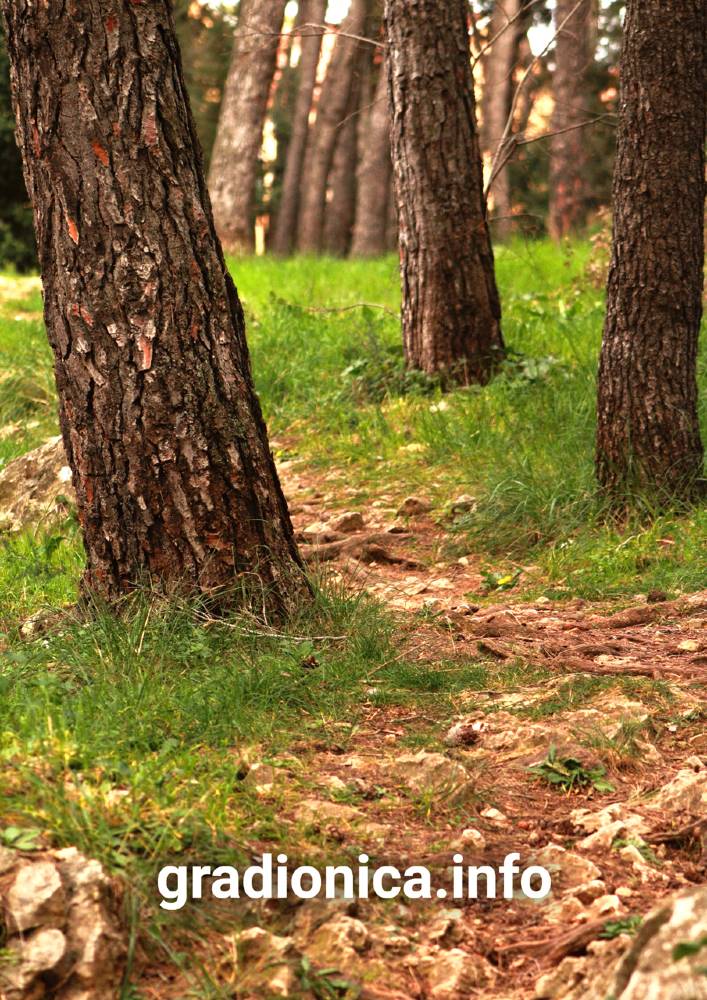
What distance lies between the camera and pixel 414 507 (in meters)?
6.46

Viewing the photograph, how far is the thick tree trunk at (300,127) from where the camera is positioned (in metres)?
20.9

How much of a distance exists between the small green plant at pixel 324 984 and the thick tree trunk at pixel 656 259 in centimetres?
386

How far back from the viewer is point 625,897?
2.82 meters

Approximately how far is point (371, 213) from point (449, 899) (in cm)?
1680

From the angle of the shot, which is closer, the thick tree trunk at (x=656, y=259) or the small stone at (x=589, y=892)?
the small stone at (x=589, y=892)

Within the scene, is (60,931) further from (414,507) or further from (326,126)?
(326,126)

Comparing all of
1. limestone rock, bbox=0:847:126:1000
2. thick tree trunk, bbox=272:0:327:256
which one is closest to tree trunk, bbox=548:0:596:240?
thick tree trunk, bbox=272:0:327:256

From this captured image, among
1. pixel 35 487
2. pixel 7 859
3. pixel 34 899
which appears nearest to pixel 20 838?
pixel 7 859

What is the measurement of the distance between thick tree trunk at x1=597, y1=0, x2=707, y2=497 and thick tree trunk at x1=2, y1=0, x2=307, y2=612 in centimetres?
243

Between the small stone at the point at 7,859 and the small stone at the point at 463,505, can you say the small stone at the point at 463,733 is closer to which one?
the small stone at the point at 7,859

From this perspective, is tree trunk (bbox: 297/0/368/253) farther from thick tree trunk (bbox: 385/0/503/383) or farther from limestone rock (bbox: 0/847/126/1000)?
limestone rock (bbox: 0/847/126/1000)

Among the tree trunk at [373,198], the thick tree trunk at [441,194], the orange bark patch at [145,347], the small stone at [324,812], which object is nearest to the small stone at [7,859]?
the small stone at [324,812]

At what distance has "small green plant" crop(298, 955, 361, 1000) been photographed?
248 centimetres

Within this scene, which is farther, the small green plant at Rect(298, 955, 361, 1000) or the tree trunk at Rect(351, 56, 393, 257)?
the tree trunk at Rect(351, 56, 393, 257)
